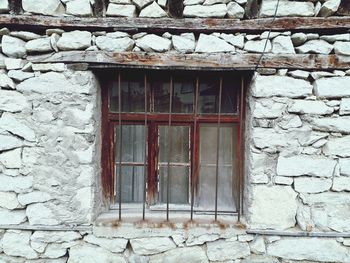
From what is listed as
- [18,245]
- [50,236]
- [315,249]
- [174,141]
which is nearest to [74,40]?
[174,141]

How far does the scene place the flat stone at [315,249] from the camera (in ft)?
7.06

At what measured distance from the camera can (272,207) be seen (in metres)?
2.15

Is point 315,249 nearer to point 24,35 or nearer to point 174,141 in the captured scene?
point 174,141

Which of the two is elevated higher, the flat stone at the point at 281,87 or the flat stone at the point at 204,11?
the flat stone at the point at 204,11

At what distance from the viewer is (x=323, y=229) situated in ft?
7.06

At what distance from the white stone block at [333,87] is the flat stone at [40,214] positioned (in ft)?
6.69

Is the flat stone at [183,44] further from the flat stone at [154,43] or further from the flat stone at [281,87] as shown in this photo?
the flat stone at [281,87]

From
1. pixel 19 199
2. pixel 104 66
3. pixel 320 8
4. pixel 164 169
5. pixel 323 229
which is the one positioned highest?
pixel 320 8

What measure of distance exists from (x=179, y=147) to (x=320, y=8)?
1391 millimetres

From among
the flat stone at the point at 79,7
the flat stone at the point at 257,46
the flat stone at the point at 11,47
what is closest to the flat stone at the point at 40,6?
the flat stone at the point at 79,7

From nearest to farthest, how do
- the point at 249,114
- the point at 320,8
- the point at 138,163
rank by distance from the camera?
the point at 320,8 → the point at 249,114 → the point at 138,163

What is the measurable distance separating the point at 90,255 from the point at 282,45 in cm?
200

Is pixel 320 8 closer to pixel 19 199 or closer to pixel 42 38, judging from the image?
pixel 42 38

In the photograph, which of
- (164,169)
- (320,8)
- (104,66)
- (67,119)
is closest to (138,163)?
(164,169)
